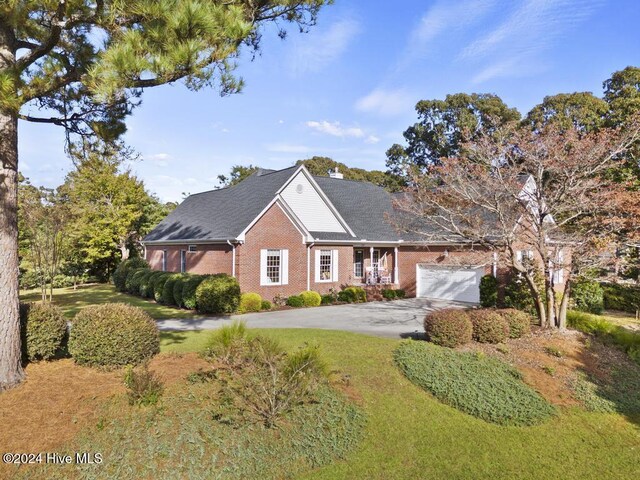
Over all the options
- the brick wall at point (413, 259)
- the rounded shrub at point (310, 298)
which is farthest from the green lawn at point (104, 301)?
the brick wall at point (413, 259)

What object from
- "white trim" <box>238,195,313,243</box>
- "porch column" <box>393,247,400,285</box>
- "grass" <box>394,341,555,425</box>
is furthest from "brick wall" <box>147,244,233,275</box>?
"grass" <box>394,341,555,425</box>

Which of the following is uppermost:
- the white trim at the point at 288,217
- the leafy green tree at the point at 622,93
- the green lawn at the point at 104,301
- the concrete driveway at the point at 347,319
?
the leafy green tree at the point at 622,93

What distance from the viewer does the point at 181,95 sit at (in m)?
7.94

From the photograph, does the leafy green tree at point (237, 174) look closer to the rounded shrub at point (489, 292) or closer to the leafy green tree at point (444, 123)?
the leafy green tree at point (444, 123)

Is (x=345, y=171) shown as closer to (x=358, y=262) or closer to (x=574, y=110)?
(x=574, y=110)

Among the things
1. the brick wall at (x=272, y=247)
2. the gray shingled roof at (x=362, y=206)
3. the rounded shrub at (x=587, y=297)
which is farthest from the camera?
the gray shingled roof at (x=362, y=206)

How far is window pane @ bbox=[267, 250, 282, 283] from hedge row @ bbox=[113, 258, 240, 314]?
2.57 metres

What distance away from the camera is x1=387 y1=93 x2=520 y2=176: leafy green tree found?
39.8m

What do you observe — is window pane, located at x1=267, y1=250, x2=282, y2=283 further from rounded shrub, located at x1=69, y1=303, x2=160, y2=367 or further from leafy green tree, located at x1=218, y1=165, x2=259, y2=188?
leafy green tree, located at x1=218, y1=165, x2=259, y2=188

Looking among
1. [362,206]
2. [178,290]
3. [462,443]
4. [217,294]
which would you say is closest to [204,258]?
[178,290]

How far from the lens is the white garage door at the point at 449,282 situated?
19.9m

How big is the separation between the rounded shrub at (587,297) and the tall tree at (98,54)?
707 inches

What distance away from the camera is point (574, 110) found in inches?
1174

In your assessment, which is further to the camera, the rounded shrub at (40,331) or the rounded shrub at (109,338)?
the rounded shrub at (40,331)
